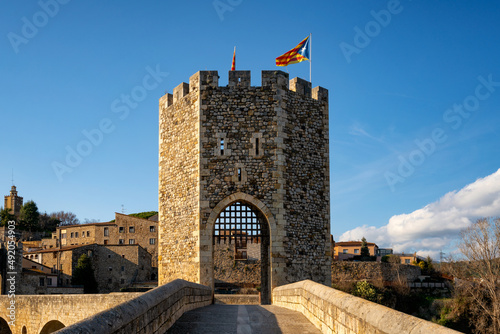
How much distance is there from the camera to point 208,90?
16.1m

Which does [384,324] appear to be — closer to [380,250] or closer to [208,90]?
[208,90]

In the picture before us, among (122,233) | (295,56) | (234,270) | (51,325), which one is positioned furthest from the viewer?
(122,233)

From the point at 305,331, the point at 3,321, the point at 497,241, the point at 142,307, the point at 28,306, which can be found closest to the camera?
the point at 142,307

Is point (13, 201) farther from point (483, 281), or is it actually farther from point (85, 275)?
point (483, 281)

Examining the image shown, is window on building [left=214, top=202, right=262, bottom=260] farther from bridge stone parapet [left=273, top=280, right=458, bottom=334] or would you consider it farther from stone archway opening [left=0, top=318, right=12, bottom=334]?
stone archway opening [left=0, top=318, right=12, bottom=334]

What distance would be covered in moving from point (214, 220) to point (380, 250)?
241 ft

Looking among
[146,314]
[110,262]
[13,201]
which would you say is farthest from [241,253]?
[13,201]

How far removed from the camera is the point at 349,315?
6.07 m

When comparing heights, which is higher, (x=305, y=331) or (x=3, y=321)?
(x=305, y=331)

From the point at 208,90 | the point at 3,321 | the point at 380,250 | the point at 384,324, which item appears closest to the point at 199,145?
the point at 208,90

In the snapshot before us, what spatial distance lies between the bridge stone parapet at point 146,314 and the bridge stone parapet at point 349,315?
267 centimetres

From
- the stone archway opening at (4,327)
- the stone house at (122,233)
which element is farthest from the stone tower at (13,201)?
the stone archway opening at (4,327)

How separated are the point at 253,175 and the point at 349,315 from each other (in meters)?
9.85

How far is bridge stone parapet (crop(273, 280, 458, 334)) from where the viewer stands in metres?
4.43
